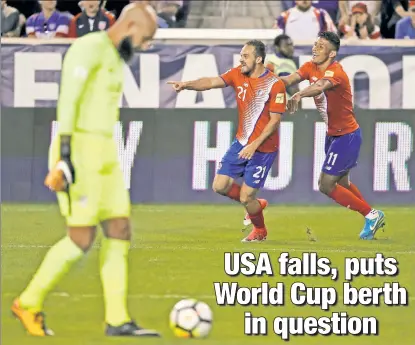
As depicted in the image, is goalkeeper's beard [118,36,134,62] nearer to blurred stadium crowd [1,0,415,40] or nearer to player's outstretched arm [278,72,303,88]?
player's outstretched arm [278,72,303,88]

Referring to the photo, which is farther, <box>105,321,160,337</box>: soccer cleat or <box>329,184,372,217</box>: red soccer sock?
<box>329,184,372,217</box>: red soccer sock

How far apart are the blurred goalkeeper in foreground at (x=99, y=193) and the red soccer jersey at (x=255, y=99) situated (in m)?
5.19

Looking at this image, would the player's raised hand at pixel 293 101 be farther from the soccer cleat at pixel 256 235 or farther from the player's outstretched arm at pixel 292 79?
the soccer cleat at pixel 256 235

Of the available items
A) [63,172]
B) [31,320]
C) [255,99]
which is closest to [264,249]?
[255,99]

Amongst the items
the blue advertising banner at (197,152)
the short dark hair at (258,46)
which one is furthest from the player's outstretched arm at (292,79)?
the blue advertising banner at (197,152)

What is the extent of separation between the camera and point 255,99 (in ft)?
46.2

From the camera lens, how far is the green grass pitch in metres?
9.19

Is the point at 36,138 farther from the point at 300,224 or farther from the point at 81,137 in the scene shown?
the point at 81,137

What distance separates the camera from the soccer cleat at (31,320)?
865 centimetres

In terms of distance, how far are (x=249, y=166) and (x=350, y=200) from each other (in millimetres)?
1291

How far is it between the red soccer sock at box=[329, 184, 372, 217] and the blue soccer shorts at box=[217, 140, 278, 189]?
39.1 inches

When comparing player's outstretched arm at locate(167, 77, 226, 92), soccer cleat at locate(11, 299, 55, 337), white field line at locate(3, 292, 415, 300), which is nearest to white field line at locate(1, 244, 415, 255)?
player's outstretched arm at locate(167, 77, 226, 92)

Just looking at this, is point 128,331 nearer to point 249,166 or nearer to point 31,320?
point 31,320

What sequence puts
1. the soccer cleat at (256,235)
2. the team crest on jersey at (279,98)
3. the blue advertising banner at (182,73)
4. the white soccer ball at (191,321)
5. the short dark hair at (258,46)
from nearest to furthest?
the white soccer ball at (191,321) < the short dark hair at (258,46) < the team crest on jersey at (279,98) < the soccer cleat at (256,235) < the blue advertising banner at (182,73)
